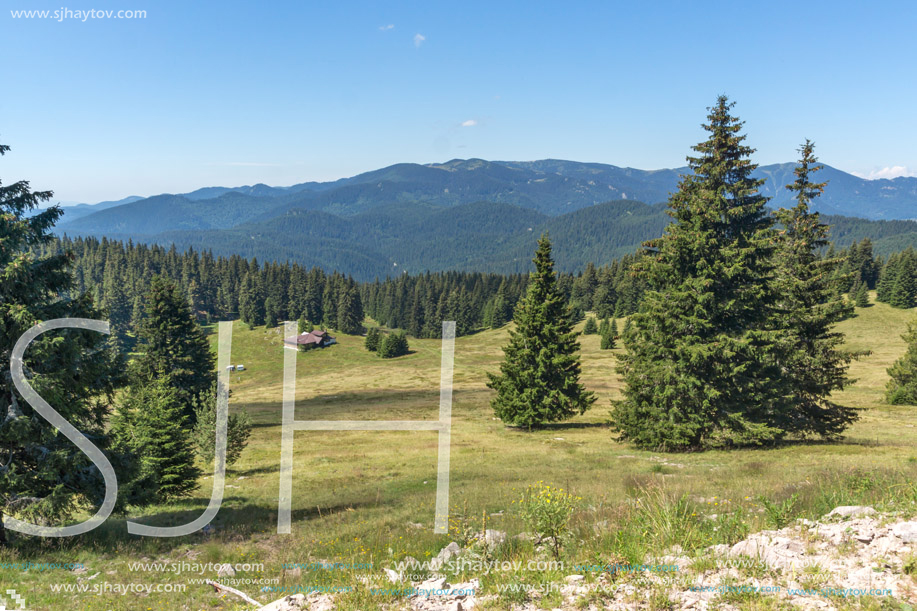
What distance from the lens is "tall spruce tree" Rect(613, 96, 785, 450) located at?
19.9m

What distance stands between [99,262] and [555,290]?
18244 centimetres

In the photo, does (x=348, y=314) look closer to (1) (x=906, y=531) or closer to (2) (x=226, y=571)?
(2) (x=226, y=571)

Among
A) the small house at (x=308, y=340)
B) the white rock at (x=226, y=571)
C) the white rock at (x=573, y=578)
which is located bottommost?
the small house at (x=308, y=340)

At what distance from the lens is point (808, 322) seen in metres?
22.8

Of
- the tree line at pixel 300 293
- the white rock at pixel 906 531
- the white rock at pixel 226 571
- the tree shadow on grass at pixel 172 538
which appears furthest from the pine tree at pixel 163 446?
the tree line at pixel 300 293

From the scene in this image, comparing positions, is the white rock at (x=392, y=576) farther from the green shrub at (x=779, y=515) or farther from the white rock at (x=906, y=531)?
the white rock at (x=906, y=531)

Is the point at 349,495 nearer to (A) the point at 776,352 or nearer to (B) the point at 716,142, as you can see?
(A) the point at 776,352

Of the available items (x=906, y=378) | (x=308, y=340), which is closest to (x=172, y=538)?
(x=906, y=378)

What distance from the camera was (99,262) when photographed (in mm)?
160125

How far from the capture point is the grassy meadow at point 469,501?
7641 mm

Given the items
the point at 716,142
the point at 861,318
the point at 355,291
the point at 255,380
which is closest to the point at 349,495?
the point at 716,142

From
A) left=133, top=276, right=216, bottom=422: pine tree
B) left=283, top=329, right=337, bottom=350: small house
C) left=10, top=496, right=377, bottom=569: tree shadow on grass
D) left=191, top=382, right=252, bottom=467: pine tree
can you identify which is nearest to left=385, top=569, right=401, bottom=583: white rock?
left=10, top=496, right=377, bottom=569: tree shadow on grass

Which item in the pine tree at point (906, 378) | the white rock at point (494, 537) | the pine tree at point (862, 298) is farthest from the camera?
the pine tree at point (862, 298)

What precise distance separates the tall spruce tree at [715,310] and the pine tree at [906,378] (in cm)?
2940
